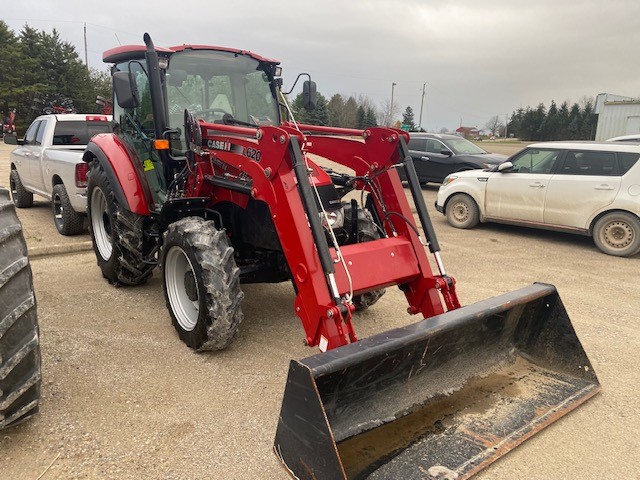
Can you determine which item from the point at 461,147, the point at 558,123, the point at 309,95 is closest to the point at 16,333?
the point at 309,95

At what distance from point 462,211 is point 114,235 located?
22.2ft

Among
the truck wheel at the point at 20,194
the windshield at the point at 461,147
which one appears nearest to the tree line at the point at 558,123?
the windshield at the point at 461,147

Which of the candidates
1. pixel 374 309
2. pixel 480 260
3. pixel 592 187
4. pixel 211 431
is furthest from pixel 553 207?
pixel 211 431

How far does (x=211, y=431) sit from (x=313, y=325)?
0.88 meters

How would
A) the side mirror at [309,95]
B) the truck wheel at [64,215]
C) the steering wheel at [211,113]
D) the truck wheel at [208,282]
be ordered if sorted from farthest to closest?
the truck wheel at [64,215], the side mirror at [309,95], the steering wheel at [211,113], the truck wheel at [208,282]

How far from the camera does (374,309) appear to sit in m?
5.05

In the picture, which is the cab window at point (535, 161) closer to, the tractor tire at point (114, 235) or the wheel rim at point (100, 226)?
the tractor tire at point (114, 235)

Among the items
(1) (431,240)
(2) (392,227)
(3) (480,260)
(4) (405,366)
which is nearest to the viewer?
(4) (405,366)

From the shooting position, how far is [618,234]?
7.71 meters

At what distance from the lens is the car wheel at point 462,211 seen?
9.45m

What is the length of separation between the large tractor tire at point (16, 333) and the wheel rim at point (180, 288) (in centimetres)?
147

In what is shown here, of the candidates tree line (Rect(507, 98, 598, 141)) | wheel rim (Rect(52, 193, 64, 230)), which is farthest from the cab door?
tree line (Rect(507, 98, 598, 141))

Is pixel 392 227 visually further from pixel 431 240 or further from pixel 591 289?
pixel 591 289

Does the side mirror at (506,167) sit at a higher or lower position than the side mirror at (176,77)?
lower
